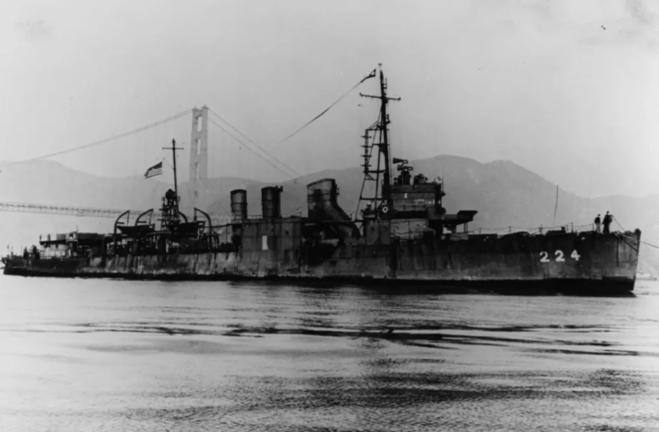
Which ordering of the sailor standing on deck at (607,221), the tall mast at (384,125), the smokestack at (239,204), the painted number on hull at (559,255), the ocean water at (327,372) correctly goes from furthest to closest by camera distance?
the smokestack at (239,204)
the tall mast at (384,125)
the painted number on hull at (559,255)
the sailor standing on deck at (607,221)
the ocean water at (327,372)

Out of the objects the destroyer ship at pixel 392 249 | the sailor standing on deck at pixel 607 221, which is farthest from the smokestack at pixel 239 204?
the sailor standing on deck at pixel 607 221

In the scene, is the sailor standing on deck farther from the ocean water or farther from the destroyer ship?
the ocean water

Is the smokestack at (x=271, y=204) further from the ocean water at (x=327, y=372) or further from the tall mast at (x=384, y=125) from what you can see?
the ocean water at (x=327, y=372)

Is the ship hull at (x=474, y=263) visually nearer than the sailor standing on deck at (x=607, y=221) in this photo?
No

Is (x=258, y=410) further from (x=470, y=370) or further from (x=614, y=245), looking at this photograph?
(x=614, y=245)

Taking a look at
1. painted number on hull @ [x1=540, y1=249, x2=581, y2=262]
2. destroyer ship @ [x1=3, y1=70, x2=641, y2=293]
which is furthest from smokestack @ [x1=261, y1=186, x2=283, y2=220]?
painted number on hull @ [x1=540, y1=249, x2=581, y2=262]

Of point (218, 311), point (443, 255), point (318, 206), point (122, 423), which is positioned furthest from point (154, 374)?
point (318, 206)

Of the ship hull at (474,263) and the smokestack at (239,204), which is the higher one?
the smokestack at (239,204)

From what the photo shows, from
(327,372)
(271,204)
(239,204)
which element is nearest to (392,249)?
(271,204)
